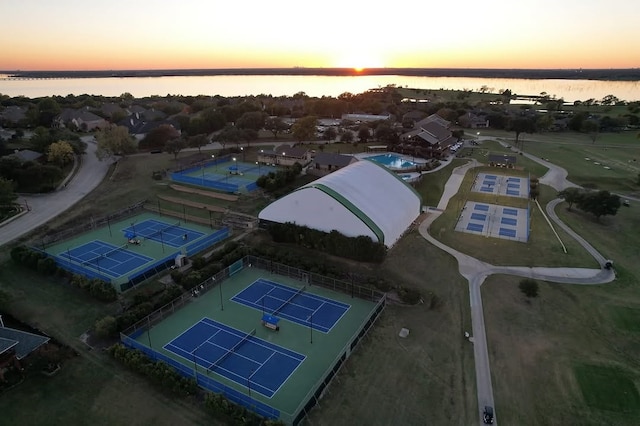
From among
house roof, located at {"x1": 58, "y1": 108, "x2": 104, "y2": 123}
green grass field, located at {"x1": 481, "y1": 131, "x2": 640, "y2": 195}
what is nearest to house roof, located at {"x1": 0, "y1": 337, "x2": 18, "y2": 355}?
green grass field, located at {"x1": 481, "y1": 131, "x2": 640, "y2": 195}

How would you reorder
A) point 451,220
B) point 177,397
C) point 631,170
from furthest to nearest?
1. point 631,170
2. point 451,220
3. point 177,397

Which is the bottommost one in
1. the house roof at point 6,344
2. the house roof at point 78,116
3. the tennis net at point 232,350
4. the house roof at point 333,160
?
the tennis net at point 232,350

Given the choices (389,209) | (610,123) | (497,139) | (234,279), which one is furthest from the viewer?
(610,123)

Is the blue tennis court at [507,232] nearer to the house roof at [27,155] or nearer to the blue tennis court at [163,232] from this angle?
the blue tennis court at [163,232]

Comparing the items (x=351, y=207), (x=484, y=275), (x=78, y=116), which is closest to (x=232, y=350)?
(x=351, y=207)

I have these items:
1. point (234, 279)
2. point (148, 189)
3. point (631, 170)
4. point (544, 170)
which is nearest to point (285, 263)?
point (234, 279)

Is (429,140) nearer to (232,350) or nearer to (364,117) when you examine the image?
(364,117)

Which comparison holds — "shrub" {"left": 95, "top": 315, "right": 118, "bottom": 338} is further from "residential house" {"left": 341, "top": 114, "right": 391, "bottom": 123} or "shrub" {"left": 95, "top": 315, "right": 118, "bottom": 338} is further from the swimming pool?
"residential house" {"left": 341, "top": 114, "right": 391, "bottom": 123}

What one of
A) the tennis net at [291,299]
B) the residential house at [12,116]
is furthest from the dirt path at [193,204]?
the residential house at [12,116]

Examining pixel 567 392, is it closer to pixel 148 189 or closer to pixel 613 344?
pixel 613 344
